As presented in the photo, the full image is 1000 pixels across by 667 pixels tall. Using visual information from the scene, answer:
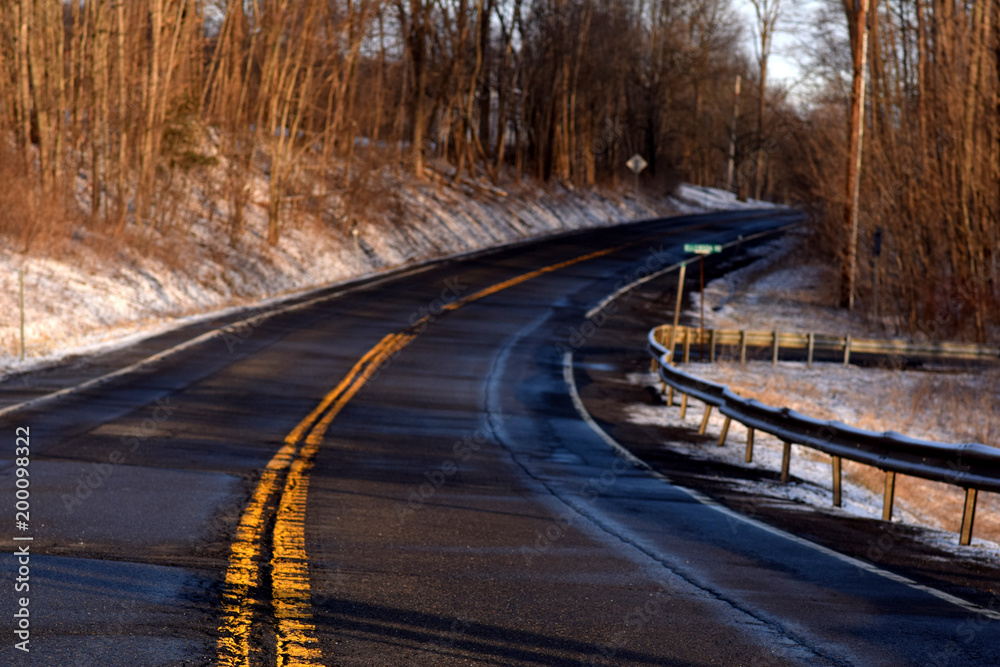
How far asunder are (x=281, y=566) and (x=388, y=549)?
2.99 feet

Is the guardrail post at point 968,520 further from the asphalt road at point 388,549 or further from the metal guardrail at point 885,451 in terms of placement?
the asphalt road at point 388,549

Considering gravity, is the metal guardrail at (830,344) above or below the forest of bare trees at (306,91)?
below

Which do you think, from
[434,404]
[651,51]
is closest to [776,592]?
[434,404]

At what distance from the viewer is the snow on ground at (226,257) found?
2034 cm

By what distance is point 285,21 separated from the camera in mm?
31266

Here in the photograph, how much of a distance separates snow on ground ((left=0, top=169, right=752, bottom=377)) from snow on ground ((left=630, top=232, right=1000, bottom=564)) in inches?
408

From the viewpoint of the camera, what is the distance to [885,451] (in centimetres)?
986

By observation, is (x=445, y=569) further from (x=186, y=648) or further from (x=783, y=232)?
(x=783, y=232)

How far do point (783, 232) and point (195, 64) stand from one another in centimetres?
3296

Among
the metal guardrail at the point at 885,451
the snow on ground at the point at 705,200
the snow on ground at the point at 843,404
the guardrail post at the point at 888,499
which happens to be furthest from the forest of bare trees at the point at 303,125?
the snow on ground at the point at 705,200

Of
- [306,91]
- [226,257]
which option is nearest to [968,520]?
[226,257]

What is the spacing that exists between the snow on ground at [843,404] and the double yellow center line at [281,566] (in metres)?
4.69

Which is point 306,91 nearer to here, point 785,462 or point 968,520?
point 785,462

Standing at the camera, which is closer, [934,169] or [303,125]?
[934,169]
